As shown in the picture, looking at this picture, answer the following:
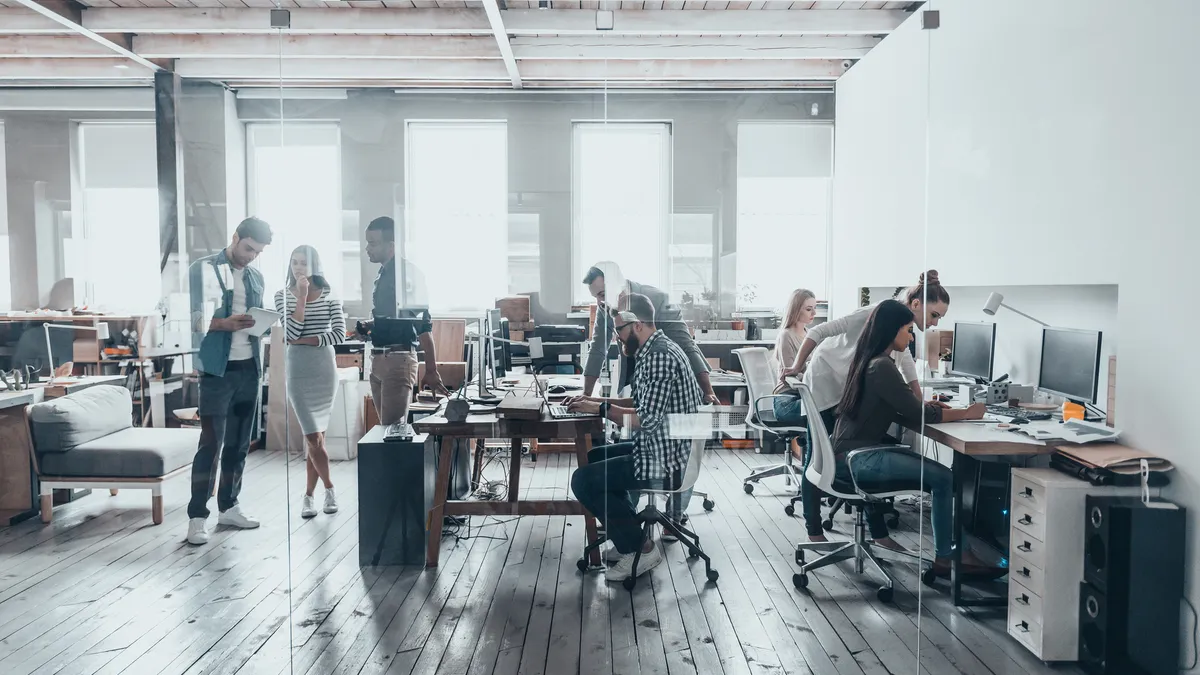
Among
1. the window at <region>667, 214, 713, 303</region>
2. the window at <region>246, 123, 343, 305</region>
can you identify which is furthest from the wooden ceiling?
the window at <region>667, 214, 713, 303</region>

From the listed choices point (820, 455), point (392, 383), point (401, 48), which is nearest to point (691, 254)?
point (820, 455)

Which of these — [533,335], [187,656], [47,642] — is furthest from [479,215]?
[47,642]

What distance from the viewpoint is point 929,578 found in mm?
2992

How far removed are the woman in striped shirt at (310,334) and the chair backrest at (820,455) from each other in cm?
200

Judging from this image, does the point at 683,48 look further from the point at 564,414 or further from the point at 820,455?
the point at 820,455

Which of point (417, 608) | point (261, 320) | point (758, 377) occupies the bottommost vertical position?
point (417, 608)

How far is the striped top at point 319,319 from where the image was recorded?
2658 mm

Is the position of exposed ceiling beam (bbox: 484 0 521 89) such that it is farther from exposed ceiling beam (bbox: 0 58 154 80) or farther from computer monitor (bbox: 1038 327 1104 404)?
computer monitor (bbox: 1038 327 1104 404)

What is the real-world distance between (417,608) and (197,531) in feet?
3.19

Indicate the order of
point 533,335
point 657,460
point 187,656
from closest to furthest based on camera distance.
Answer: point 187,656 < point 533,335 < point 657,460

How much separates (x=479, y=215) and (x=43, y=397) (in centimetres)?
209

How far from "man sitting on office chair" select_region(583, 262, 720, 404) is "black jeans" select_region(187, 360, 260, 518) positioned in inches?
56.6

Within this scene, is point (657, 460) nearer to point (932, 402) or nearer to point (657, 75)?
point (932, 402)

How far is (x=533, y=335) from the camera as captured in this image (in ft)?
8.95
